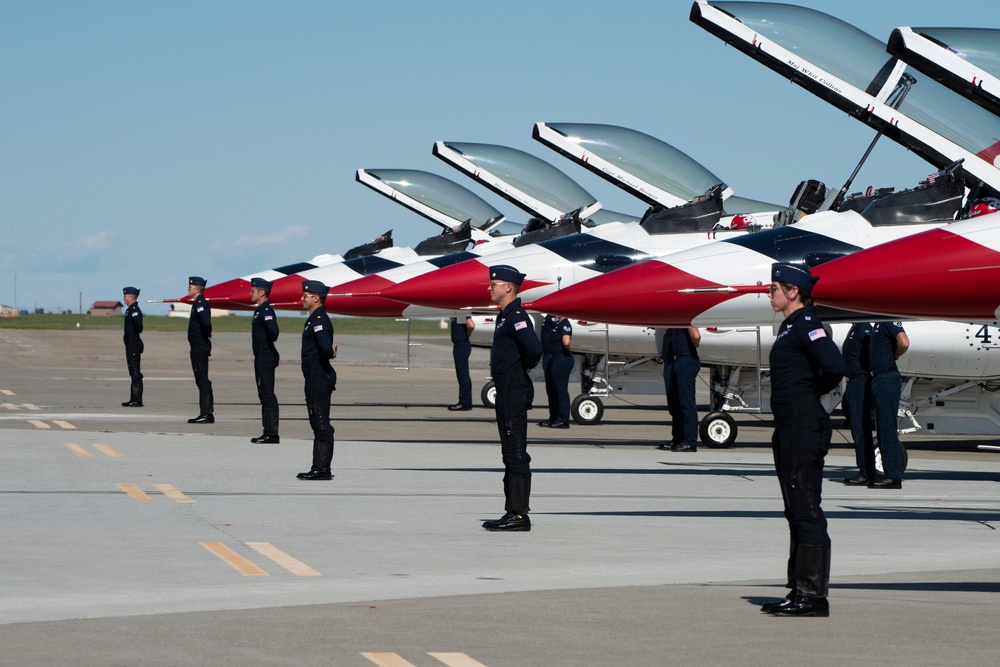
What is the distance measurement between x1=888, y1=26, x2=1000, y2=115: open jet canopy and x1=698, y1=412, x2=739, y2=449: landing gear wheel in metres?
5.22

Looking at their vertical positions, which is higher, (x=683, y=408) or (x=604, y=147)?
(x=604, y=147)

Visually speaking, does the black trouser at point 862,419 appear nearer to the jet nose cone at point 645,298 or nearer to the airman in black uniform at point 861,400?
the airman in black uniform at point 861,400

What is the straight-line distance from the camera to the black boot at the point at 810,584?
6.68 meters

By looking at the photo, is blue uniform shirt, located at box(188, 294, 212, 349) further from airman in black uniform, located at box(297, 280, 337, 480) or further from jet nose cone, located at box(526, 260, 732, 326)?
jet nose cone, located at box(526, 260, 732, 326)

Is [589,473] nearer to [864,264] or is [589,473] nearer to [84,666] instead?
[864,264]

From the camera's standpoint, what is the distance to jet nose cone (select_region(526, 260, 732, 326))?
13.7 meters

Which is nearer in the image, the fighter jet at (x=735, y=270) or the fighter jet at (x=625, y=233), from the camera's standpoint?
the fighter jet at (x=735, y=270)

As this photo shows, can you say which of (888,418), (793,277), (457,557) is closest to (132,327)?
(888,418)

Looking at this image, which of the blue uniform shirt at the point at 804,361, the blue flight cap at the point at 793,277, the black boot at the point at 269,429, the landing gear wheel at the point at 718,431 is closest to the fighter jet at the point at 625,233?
the black boot at the point at 269,429

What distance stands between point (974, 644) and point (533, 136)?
1513cm

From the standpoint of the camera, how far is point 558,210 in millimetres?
22500

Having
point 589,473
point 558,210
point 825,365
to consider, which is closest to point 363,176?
point 558,210

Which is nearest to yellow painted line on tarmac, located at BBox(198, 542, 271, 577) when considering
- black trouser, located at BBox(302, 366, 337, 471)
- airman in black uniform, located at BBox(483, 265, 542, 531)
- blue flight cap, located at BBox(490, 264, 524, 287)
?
airman in black uniform, located at BBox(483, 265, 542, 531)

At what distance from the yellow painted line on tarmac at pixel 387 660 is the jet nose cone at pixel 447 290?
39.8ft
